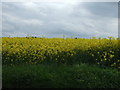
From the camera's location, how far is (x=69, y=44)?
9695mm

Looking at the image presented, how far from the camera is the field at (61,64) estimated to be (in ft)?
19.7

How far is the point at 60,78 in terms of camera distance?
239 inches

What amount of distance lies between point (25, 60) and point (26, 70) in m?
2.24

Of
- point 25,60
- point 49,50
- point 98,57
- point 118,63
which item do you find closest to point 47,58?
point 49,50

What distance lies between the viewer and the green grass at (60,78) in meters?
5.84

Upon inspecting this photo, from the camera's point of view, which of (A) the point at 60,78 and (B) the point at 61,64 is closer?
(A) the point at 60,78

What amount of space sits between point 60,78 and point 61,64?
6.73 feet

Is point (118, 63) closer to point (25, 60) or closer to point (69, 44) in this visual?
point (69, 44)

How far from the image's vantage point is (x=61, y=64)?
8.12 meters

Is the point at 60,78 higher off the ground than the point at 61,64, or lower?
lower

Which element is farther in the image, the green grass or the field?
the field

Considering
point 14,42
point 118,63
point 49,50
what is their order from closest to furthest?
point 118,63, point 49,50, point 14,42

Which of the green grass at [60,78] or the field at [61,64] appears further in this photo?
the field at [61,64]

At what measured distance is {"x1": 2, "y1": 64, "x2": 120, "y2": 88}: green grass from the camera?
230 inches
